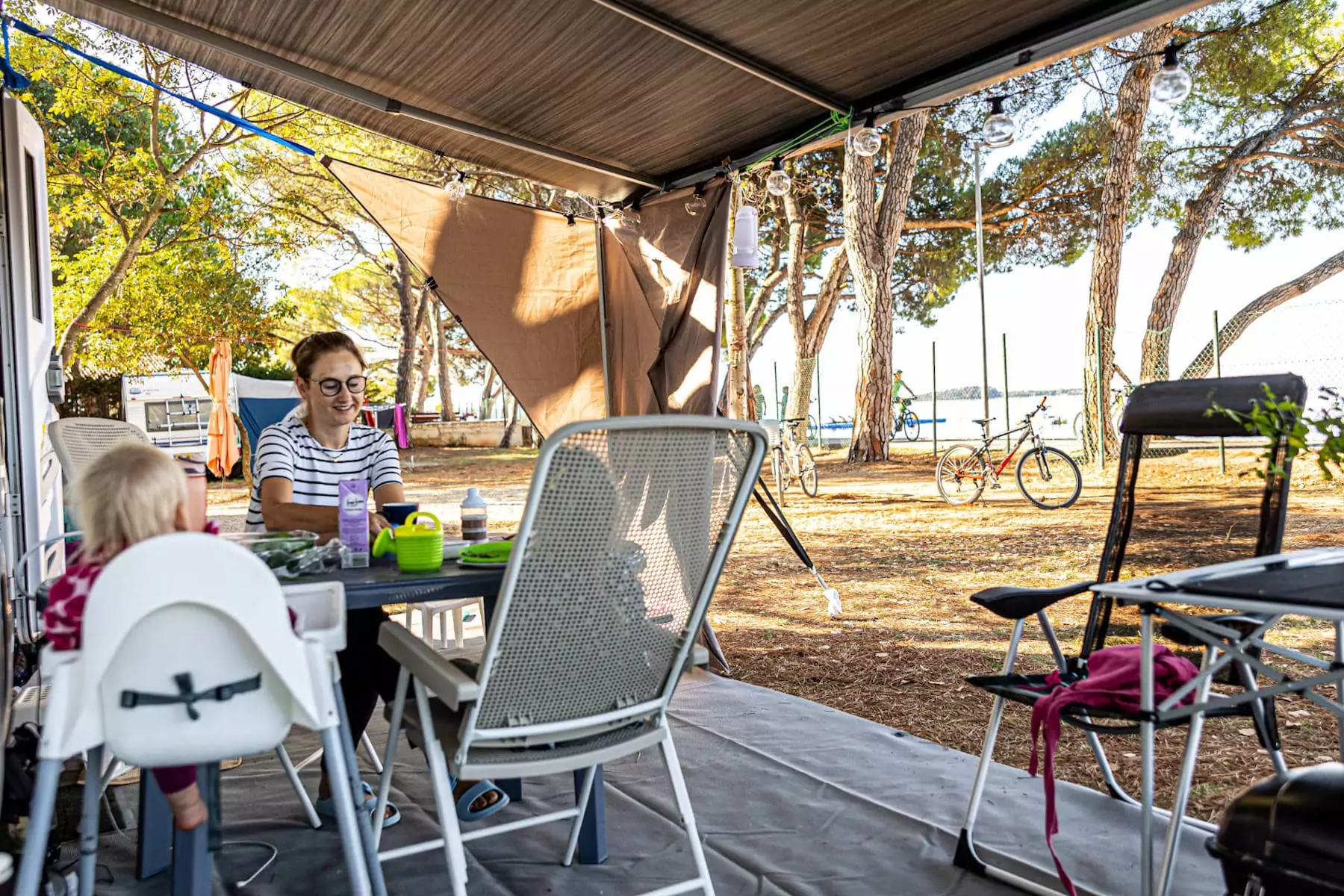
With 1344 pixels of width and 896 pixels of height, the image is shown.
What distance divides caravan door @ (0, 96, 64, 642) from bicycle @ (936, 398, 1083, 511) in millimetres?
7681

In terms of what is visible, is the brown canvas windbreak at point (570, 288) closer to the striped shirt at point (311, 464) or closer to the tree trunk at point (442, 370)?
the striped shirt at point (311, 464)

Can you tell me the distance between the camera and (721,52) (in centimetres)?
315

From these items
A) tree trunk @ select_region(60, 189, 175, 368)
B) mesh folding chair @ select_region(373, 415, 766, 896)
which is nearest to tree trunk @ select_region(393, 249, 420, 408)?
tree trunk @ select_region(60, 189, 175, 368)

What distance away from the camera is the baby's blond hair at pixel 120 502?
1583 mm

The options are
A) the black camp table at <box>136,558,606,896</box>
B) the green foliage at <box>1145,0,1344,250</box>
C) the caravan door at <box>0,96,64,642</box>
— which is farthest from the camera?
the green foliage at <box>1145,0,1344,250</box>

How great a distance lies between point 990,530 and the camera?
26.5ft

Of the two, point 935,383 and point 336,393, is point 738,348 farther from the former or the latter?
point 336,393

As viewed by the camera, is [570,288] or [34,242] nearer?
[34,242]

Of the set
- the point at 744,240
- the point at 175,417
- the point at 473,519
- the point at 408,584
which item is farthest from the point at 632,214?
the point at 175,417

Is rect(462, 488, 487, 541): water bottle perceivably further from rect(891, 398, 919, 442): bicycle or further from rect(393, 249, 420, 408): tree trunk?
rect(891, 398, 919, 442): bicycle

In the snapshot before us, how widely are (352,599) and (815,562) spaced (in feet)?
18.2

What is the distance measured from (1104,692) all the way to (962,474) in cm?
790

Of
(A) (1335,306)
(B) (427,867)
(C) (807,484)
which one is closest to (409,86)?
(B) (427,867)

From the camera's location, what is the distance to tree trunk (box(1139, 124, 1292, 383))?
1049 cm
